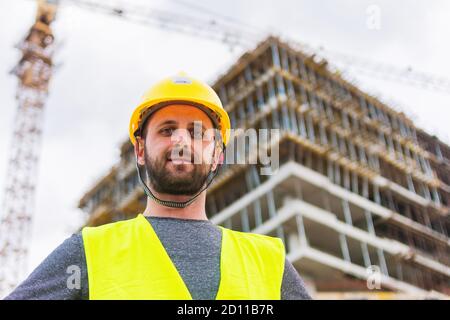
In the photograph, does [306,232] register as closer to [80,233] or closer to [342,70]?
[342,70]

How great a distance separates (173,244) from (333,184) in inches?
1350

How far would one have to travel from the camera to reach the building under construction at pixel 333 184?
32.2 meters

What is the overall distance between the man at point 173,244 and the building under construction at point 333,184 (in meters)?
27.1

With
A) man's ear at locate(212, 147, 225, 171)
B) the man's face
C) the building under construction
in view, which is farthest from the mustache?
the building under construction

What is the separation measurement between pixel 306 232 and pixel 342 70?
15132mm

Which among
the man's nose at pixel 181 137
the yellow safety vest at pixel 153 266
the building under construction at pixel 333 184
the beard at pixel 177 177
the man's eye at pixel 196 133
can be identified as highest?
the building under construction at pixel 333 184

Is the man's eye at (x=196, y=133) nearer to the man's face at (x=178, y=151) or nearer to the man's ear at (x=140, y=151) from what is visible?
the man's face at (x=178, y=151)

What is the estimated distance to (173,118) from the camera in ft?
7.22

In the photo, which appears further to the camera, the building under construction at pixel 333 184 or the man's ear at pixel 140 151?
the building under construction at pixel 333 184

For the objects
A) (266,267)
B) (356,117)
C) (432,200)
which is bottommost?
(266,267)

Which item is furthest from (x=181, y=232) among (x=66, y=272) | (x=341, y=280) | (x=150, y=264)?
(x=341, y=280)

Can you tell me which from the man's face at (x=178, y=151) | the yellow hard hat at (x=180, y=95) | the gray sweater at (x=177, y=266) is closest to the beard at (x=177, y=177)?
the man's face at (x=178, y=151)

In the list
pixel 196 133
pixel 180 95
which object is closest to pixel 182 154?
pixel 196 133

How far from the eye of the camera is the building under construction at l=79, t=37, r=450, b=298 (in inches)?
1267
